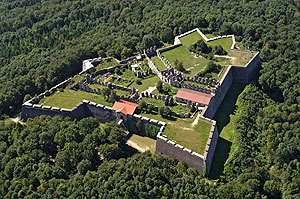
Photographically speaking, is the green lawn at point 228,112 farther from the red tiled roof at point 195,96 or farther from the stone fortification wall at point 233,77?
the red tiled roof at point 195,96

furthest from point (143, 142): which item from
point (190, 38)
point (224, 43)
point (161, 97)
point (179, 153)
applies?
point (190, 38)

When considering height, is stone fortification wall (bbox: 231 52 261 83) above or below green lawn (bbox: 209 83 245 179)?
above

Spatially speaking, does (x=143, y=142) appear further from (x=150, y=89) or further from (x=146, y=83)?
(x=146, y=83)

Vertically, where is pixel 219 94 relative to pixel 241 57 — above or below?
below

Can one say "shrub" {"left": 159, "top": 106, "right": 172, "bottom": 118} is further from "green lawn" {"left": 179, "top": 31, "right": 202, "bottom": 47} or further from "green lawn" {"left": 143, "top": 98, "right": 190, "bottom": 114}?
"green lawn" {"left": 179, "top": 31, "right": 202, "bottom": 47}

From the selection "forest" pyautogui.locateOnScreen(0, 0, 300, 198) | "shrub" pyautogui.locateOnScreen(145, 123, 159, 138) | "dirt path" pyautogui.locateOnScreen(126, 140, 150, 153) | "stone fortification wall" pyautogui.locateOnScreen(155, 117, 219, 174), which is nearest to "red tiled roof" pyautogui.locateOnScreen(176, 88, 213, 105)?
"stone fortification wall" pyautogui.locateOnScreen(155, 117, 219, 174)

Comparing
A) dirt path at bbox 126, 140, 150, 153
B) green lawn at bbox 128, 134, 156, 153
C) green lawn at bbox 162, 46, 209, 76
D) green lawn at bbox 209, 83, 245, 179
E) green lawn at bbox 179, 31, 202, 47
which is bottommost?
dirt path at bbox 126, 140, 150, 153

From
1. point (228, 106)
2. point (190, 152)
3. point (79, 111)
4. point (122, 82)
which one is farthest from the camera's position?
point (122, 82)

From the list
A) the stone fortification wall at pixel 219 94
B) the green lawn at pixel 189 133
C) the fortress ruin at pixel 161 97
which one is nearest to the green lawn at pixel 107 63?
the fortress ruin at pixel 161 97

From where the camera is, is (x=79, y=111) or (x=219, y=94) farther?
(x=219, y=94)
